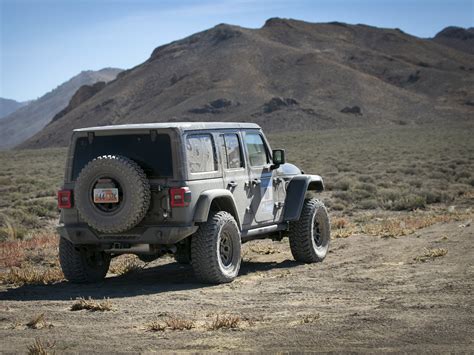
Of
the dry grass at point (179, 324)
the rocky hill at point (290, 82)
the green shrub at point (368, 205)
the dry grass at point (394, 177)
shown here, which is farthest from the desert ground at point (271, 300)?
the rocky hill at point (290, 82)

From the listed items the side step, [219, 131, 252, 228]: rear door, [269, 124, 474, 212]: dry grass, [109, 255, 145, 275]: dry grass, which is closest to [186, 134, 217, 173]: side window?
[219, 131, 252, 228]: rear door

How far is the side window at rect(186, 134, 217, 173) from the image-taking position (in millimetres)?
9469

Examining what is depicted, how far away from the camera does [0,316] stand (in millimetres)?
7695

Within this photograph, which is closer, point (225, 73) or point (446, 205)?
point (446, 205)

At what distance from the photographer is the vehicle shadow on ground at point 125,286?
9.11m

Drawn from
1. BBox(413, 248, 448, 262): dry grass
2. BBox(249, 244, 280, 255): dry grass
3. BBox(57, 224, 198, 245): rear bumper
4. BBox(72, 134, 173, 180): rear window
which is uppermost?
BBox(72, 134, 173, 180): rear window

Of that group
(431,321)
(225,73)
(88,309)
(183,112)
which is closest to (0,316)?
(88,309)

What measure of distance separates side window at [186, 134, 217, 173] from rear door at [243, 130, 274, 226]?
94 centimetres

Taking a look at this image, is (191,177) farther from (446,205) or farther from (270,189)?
A: (446,205)

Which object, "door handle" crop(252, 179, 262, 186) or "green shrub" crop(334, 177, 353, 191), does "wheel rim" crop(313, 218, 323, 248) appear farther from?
"green shrub" crop(334, 177, 353, 191)

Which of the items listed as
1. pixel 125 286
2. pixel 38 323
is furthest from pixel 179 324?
pixel 125 286

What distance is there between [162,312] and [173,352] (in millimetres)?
1642

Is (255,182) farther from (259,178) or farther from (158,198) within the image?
(158,198)

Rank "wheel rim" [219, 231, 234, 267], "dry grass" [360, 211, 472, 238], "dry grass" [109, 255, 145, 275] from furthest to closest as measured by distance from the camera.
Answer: "dry grass" [360, 211, 472, 238] → "dry grass" [109, 255, 145, 275] → "wheel rim" [219, 231, 234, 267]
